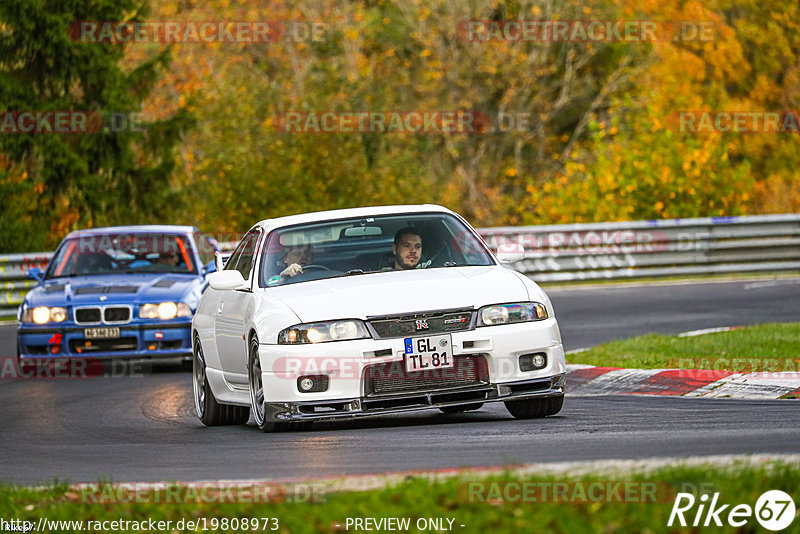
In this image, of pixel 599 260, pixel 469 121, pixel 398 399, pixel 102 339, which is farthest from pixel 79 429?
pixel 469 121

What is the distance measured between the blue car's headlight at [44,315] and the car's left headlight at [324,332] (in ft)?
22.9

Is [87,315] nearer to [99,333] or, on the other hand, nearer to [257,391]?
[99,333]

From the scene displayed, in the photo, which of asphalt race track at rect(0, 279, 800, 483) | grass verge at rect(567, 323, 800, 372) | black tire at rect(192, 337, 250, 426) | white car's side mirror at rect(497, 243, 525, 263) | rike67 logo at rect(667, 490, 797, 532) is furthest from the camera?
grass verge at rect(567, 323, 800, 372)

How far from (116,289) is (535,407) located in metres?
7.05

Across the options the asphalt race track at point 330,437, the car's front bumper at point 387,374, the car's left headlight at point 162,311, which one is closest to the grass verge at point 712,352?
the asphalt race track at point 330,437

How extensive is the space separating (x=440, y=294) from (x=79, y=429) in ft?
10.9

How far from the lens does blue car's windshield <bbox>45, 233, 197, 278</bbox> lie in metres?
16.9

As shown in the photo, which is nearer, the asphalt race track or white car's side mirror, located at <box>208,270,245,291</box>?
the asphalt race track

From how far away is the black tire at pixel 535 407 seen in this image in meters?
10.2

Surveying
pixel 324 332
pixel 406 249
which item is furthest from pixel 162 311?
pixel 324 332

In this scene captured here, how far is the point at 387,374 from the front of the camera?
9391mm

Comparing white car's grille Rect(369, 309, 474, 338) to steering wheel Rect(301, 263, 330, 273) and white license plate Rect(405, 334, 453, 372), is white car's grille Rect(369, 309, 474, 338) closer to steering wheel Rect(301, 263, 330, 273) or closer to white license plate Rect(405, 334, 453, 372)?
white license plate Rect(405, 334, 453, 372)

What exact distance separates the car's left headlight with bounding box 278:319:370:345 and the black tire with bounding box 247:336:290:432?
36 cm

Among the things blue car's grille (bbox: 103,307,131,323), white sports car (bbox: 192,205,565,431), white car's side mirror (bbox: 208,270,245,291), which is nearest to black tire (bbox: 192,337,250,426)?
white sports car (bbox: 192,205,565,431)
